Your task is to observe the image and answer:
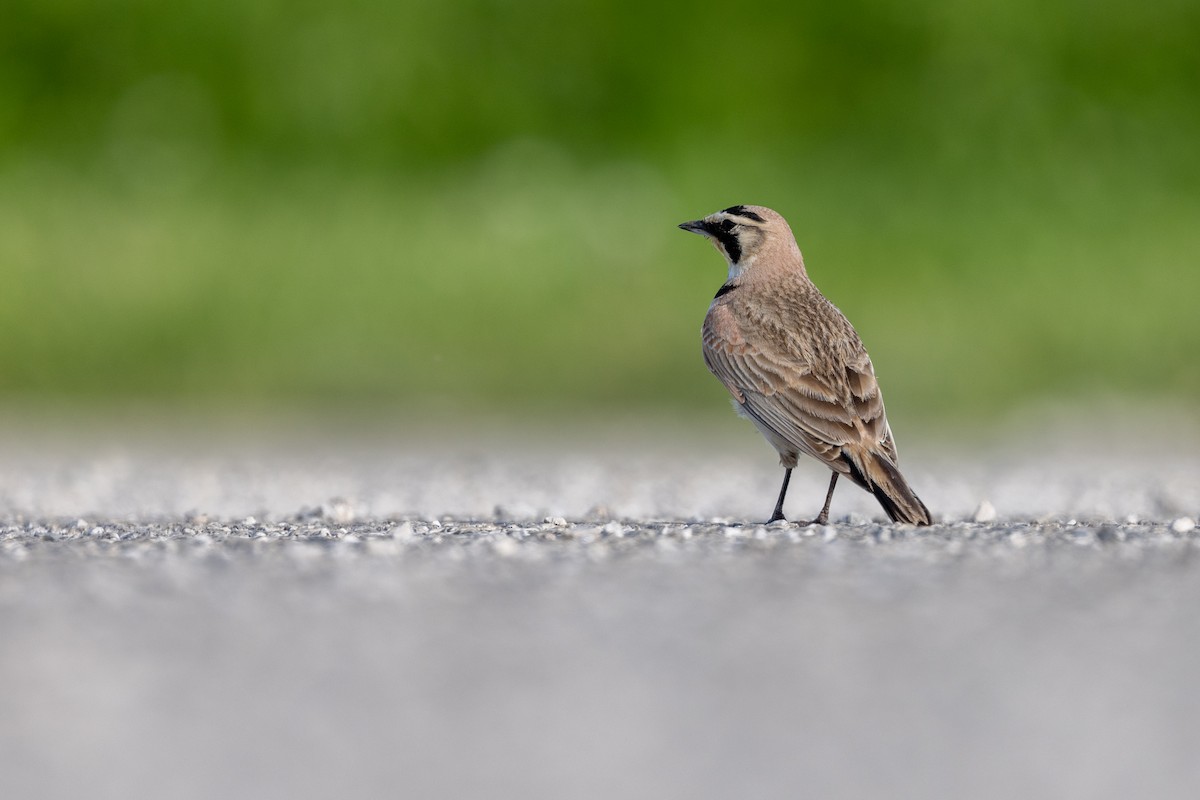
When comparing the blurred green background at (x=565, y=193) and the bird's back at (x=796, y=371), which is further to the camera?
the blurred green background at (x=565, y=193)

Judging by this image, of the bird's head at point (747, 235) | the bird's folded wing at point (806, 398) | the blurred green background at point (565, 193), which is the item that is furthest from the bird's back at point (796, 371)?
the blurred green background at point (565, 193)

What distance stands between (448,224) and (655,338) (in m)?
2.68

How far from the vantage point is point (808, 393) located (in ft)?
26.7

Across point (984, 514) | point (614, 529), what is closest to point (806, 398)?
point (984, 514)

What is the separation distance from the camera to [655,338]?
53.4 feet

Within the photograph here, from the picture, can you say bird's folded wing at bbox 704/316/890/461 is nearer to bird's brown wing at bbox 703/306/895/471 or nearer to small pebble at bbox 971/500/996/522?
bird's brown wing at bbox 703/306/895/471

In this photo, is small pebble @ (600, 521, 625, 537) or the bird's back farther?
the bird's back

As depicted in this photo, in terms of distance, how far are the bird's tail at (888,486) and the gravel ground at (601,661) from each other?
17 centimetres

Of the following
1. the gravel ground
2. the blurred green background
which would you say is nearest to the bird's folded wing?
the gravel ground

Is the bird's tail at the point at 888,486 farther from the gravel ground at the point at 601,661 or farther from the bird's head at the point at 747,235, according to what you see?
the bird's head at the point at 747,235

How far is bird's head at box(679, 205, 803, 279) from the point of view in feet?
30.6

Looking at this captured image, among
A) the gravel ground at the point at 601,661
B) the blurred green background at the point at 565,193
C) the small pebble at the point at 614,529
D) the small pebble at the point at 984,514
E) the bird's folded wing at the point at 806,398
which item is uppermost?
the blurred green background at the point at 565,193

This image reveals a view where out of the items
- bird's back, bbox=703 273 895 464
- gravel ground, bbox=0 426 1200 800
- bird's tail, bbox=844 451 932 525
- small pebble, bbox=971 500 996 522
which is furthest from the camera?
small pebble, bbox=971 500 996 522

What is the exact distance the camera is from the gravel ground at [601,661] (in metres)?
4.03
